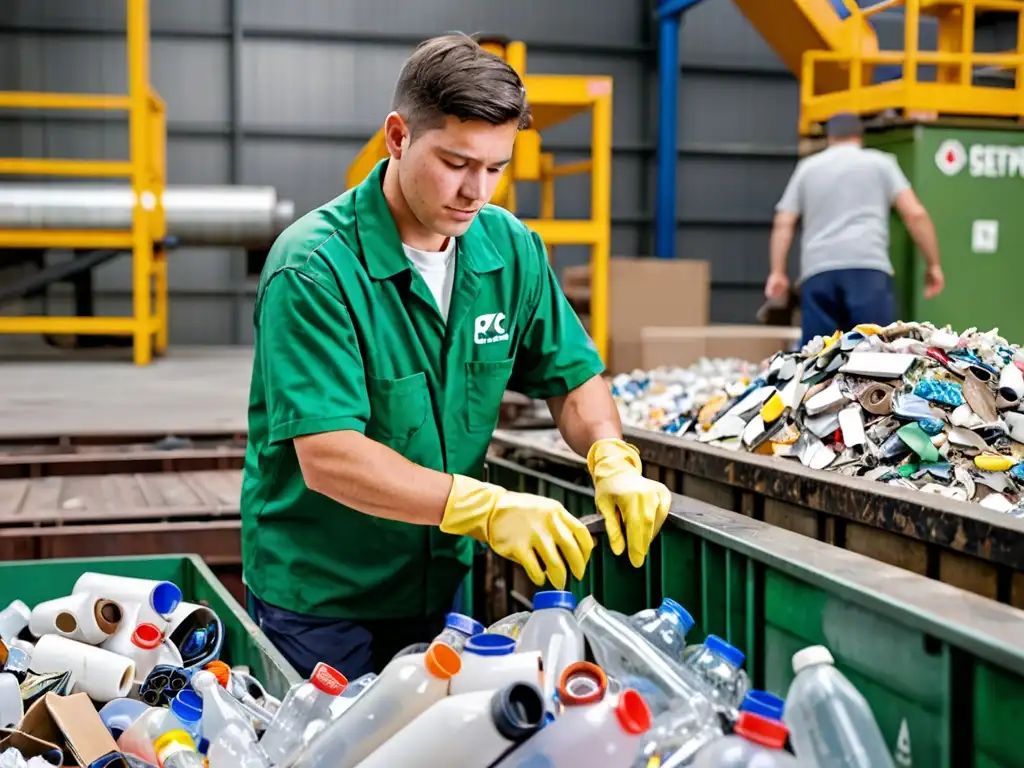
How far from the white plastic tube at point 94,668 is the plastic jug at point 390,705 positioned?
1061 millimetres

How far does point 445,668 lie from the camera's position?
1425mm

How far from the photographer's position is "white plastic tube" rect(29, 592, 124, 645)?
2570 mm

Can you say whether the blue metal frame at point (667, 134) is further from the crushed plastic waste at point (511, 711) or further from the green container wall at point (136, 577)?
the crushed plastic waste at point (511, 711)

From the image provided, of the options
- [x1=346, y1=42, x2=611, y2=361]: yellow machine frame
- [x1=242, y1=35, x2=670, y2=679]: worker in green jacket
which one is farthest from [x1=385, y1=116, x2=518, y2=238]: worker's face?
[x1=346, y1=42, x2=611, y2=361]: yellow machine frame

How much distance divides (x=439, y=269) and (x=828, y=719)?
116cm

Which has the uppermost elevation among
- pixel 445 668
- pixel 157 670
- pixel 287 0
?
pixel 287 0

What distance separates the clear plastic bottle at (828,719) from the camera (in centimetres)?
148

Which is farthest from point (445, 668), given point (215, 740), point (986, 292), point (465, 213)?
point (986, 292)

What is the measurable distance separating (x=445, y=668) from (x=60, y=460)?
11.6ft

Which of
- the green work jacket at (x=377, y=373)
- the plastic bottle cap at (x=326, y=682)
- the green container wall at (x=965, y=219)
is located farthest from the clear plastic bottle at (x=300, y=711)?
the green container wall at (x=965, y=219)

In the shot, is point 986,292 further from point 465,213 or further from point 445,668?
point 445,668

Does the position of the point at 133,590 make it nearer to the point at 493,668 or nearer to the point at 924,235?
the point at 493,668

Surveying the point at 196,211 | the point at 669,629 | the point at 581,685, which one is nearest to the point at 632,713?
the point at 581,685

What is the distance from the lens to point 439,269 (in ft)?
7.46
